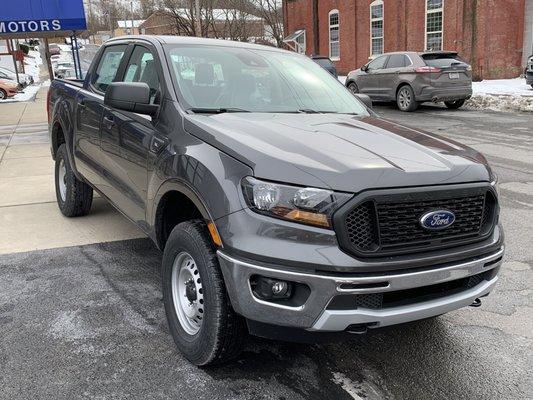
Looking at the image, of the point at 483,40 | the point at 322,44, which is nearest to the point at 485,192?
the point at 483,40

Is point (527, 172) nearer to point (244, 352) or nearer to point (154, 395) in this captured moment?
point (244, 352)

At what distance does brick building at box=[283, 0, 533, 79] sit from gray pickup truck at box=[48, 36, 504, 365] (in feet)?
69.1

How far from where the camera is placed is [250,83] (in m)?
4.04

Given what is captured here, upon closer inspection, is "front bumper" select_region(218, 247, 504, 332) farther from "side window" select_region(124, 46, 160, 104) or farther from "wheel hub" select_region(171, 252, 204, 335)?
"side window" select_region(124, 46, 160, 104)

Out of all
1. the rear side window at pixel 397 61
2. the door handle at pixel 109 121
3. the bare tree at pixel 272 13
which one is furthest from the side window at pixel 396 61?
the bare tree at pixel 272 13

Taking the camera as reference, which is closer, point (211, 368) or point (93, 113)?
point (211, 368)

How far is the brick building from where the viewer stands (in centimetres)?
2212

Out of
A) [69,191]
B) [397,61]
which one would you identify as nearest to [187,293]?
[69,191]

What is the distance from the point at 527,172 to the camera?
806 centimetres

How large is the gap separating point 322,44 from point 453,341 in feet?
105

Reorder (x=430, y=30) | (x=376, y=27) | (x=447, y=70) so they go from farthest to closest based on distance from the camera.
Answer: (x=376, y=27), (x=430, y=30), (x=447, y=70)

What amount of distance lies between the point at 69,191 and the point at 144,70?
2334 mm

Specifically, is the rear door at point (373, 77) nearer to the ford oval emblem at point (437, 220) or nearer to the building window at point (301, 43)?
the ford oval emblem at point (437, 220)

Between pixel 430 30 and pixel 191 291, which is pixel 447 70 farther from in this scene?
pixel 191 291
